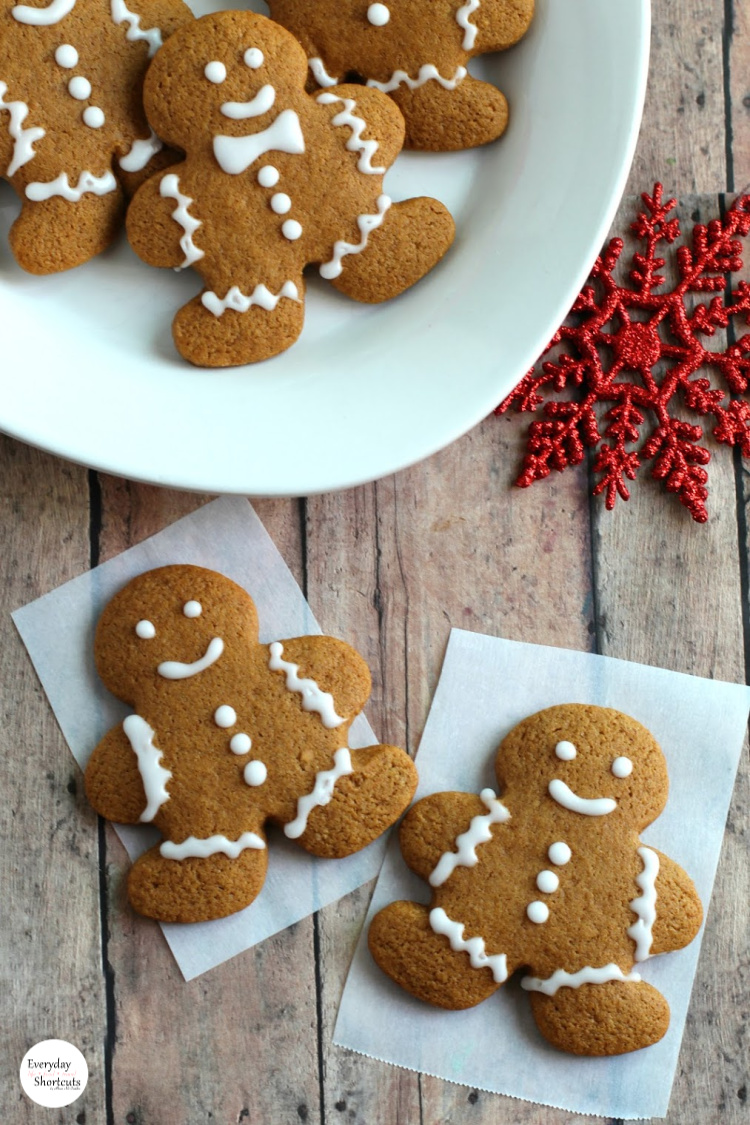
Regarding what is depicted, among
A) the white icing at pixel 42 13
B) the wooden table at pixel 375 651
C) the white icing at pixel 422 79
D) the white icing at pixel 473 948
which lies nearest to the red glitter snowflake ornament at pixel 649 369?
the wooden table at pixel 375 651

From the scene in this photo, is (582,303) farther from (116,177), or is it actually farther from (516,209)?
(116,177)

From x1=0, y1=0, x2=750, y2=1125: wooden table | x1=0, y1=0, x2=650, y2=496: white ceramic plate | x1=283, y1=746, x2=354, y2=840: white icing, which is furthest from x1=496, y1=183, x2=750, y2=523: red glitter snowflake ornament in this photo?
x1=283, y1=746, x2=354, y2=840: white icing

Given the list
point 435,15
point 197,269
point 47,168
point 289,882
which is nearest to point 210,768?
point 289,882

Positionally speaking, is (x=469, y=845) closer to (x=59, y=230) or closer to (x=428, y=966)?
(x=428, y=966)

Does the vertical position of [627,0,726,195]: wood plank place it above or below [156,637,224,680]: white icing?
above

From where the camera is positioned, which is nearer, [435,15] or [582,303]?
[435,15]

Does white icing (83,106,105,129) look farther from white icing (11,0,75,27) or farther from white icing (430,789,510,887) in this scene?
white icing (430,789,510,887)
